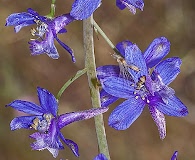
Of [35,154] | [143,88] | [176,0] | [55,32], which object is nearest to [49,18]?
[55,32]

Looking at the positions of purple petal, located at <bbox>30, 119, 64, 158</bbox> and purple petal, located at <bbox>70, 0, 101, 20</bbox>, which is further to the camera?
purple petal, located at <bbox>30, 119, 64, 158</bbox>

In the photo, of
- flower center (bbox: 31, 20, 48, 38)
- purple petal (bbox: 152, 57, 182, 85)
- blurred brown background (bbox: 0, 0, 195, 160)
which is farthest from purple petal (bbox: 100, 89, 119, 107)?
blurred brown background (bbox: 0, 0, 195, 160)

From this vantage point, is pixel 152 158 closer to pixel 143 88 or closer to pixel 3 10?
pixel 3 10

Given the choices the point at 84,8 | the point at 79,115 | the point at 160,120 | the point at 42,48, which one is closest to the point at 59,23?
the point at 42,48

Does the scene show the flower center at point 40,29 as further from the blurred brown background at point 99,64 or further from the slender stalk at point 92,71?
the blurred brown background at point 99,64

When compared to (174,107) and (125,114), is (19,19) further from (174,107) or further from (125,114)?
(174,107)

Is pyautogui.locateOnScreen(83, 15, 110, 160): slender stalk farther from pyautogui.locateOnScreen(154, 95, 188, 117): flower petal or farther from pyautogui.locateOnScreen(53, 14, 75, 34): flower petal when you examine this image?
pyautogui.locateOnScreen(154, 95, 188, 117): flower petal

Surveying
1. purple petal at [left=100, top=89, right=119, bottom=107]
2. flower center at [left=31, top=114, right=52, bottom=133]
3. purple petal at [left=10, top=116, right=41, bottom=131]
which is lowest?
purple petal at [left=100, top=89, right=119, bottom=107]

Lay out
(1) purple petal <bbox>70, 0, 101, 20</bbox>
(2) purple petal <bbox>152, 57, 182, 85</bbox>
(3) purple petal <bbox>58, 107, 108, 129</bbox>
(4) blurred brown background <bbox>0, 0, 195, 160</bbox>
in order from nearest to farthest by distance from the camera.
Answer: (1) purple petal <bbox>70, 0, 101, 20</bbox>, (3) purple petal <bbox>58, 107, 108, 129</bbox>, (2) purple petal <bbox>152, 57, 182, 85</bbox>, (4) blurred brown background <bbox>0, 0, 195, 160</bbox>
